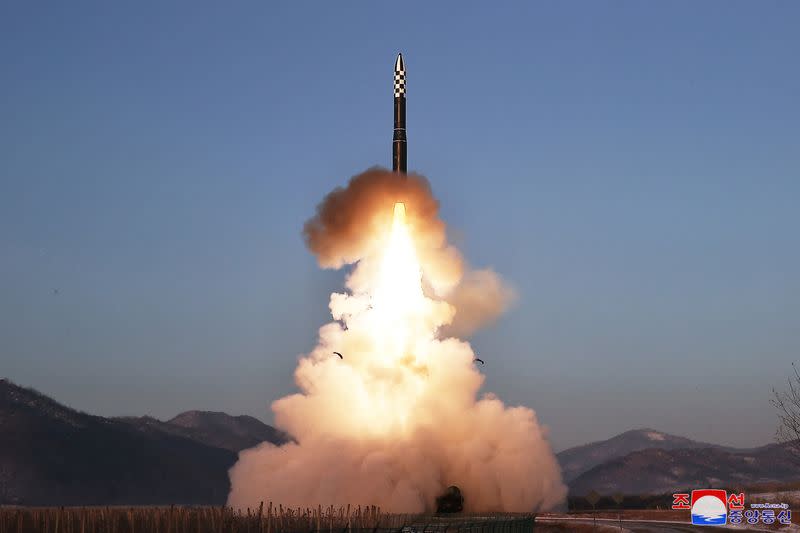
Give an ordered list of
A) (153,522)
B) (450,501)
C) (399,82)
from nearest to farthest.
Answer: (153,522)
(450,501)
(399,82)

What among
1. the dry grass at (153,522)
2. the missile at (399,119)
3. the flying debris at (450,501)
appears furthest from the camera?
the missile at (399,119)

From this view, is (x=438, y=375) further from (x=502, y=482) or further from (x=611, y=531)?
(x=611, y=531)

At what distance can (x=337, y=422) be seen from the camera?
94.8 m

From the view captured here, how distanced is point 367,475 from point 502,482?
47.1 feet

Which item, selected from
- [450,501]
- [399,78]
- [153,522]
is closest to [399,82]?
[399,78]

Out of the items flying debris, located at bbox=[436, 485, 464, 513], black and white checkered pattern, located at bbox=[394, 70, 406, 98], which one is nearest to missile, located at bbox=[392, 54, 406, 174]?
black and white checkered pattern, located at bbox=[394, 70, 406, 98]

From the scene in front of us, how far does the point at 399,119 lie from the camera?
314 ft

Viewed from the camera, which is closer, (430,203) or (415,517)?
(415,517)

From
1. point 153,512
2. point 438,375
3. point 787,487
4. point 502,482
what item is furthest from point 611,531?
point 787,487

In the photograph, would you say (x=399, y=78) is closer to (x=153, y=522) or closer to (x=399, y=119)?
(x=399, y=119)

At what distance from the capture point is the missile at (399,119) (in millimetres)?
94812

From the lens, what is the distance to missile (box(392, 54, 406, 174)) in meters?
94.8

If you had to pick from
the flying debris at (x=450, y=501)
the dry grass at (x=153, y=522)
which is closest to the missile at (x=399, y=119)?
the flying debris at (x=450, y=501)

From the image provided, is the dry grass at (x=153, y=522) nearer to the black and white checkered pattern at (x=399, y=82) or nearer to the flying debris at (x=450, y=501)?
the flying debris at (x=450, y=501)
